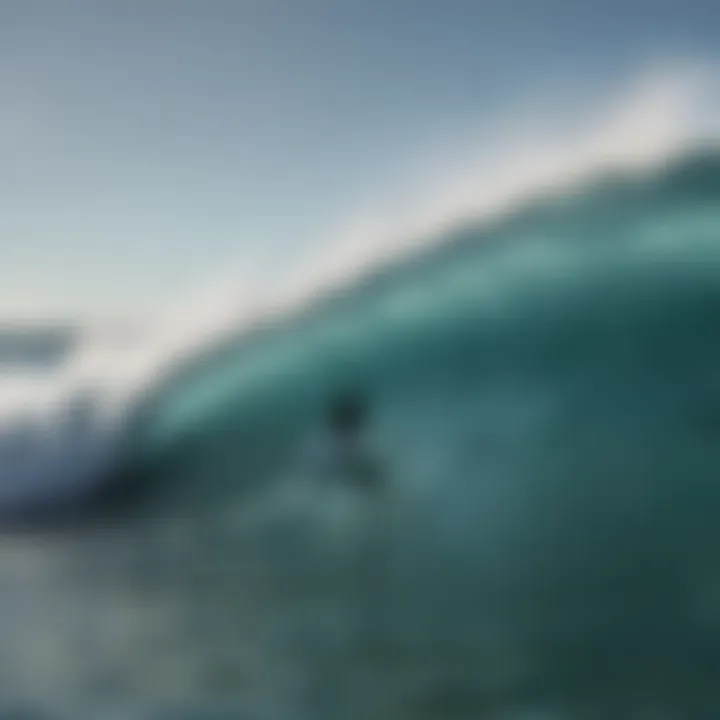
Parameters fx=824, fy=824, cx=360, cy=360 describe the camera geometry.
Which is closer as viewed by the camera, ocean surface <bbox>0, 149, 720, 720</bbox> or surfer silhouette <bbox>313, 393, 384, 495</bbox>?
ocean surface <bbox>0, 149, 720, 720</bbox>

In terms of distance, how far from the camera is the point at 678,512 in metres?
1.60

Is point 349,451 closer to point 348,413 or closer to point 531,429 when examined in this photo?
point 348,413

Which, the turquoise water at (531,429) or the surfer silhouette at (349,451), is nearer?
the turquoise water at (531,429)

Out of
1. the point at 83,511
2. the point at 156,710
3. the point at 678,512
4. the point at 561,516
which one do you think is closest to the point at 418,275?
the point at 561,516

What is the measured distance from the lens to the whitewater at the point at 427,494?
148cm

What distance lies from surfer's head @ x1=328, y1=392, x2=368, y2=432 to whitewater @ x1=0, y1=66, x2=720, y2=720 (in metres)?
0.03

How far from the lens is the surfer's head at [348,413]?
172 centimetres

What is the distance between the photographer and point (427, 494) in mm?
1665

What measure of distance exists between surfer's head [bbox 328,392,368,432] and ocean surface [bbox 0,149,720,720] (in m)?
0.03

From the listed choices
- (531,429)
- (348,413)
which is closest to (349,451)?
(348,413)

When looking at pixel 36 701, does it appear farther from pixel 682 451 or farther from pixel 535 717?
pixel 682 451

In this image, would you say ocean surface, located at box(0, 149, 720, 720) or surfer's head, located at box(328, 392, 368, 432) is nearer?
ocean surface, located at box(0, 149, 720, 720)

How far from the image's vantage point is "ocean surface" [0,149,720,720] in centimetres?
148

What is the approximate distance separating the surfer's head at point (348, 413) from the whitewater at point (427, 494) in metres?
0.03
